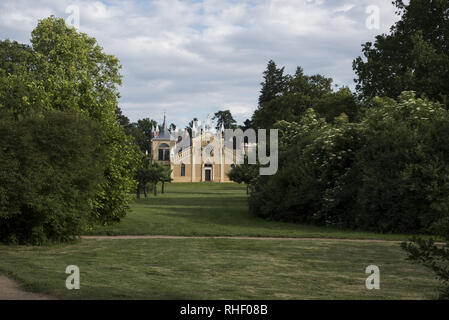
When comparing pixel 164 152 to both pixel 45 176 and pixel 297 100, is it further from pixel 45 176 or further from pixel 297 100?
pixel 45 176

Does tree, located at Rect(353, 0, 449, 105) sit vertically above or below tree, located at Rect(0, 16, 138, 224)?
above

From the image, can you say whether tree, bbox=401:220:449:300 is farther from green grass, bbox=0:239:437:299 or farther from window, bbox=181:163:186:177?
window, bbox=181:163:186:177

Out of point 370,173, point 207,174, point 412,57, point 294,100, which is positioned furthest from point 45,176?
point 207,174

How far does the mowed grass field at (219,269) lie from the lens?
8625mm

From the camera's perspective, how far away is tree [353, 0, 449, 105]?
3228cm

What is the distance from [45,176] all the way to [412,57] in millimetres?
25977

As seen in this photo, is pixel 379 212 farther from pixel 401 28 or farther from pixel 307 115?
pixel 401 28

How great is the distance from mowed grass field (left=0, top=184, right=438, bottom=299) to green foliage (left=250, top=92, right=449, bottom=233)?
2.54 meters

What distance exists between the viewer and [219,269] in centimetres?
1112

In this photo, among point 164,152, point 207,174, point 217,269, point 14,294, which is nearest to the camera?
point 14,294

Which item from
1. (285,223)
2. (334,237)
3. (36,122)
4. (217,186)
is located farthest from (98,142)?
(217,186)

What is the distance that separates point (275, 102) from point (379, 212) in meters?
33.3

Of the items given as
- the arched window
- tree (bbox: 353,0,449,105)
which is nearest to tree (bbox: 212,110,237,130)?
the arched window

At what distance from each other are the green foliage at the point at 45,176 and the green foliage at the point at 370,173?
35.4 ft
